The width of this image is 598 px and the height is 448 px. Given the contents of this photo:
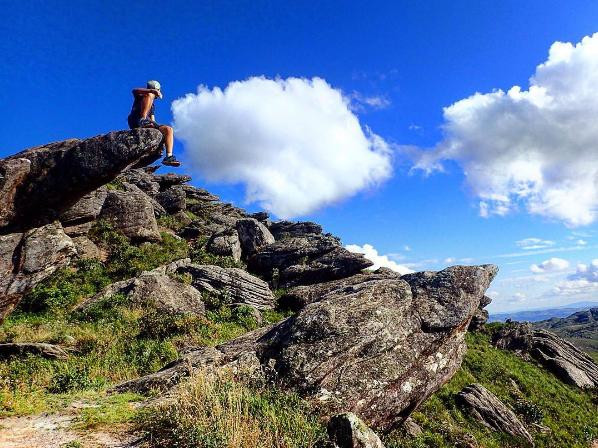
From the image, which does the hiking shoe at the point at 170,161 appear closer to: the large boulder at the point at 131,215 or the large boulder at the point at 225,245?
the large boulder at the point at 225,245

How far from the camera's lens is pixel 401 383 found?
11852 mm

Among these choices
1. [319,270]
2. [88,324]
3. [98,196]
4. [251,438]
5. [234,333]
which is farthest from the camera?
[319,270]

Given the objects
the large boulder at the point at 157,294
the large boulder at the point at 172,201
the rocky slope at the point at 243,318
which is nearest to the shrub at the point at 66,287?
the rocky slope at the point at 243,318

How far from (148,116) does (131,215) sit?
26.6m

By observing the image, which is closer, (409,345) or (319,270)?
(409,345)

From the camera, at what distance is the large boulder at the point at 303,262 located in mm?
39406

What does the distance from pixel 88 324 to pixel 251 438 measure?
1971 cm

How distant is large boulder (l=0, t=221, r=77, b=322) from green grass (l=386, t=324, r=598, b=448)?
1663 cm

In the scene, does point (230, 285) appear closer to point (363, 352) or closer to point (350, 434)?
point (363, 352)

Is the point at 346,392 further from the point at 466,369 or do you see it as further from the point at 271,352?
the point at 466,369

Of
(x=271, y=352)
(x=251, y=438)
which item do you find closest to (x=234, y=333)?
(x=271, y=352)

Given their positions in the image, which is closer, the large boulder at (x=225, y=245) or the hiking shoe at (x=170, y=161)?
the hiking shoe at (x=170, y=161)

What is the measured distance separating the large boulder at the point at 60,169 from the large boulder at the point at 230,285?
16168mm

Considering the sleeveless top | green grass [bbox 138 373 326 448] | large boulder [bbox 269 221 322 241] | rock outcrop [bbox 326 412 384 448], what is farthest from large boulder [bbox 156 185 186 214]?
rock outcrop [bbox 326 412 384 448]
